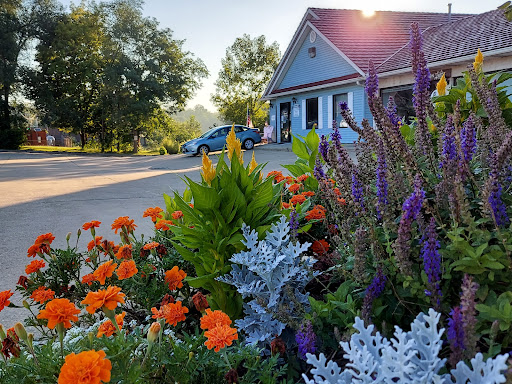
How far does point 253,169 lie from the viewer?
2521mm

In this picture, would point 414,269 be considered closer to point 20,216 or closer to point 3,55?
point 20,216

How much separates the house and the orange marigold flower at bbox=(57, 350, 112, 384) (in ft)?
51.4

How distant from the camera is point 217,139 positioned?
982 inches

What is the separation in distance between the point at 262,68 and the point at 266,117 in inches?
224

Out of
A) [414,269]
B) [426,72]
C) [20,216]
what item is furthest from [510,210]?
[20,216]

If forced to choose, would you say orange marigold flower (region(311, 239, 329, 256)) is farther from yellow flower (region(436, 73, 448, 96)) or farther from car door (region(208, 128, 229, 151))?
car door (region(208, 128, 229, 151))

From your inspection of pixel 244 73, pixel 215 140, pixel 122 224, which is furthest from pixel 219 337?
pixel 244 73

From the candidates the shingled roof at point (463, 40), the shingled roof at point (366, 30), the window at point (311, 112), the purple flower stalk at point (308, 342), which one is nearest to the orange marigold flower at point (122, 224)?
the purple flower stalk at point (308, 342)

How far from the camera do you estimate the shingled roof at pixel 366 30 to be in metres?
21.6

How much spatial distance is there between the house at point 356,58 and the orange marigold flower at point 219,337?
Answer: 1526cm

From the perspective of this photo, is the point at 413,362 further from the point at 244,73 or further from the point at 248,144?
the point at 244,73

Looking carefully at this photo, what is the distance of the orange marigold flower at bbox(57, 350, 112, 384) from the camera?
1.13 metres

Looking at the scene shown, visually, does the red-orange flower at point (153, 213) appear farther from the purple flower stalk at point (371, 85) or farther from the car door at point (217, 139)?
the car door at point (217, 139)

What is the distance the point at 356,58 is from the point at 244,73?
69.9 ft
